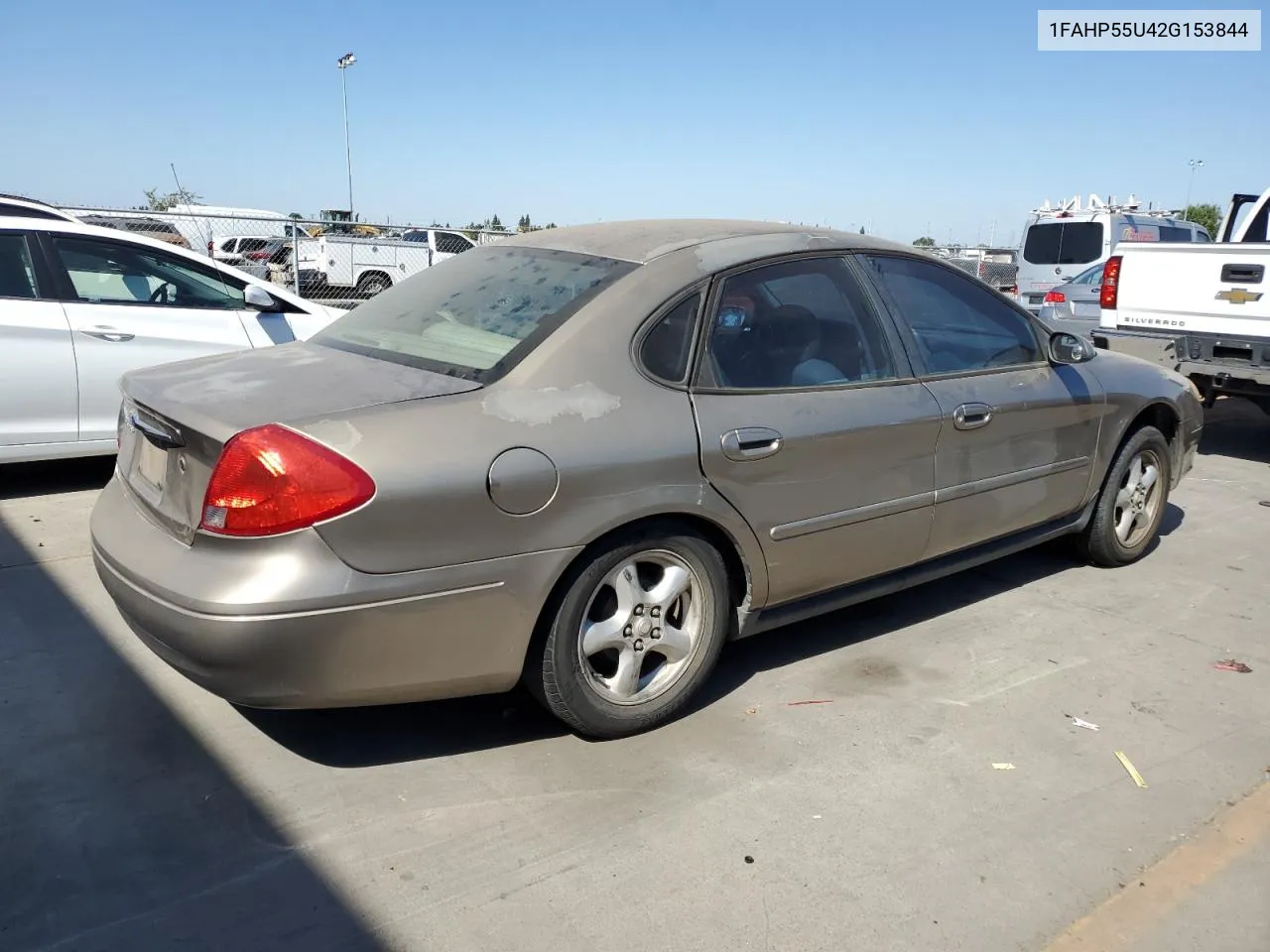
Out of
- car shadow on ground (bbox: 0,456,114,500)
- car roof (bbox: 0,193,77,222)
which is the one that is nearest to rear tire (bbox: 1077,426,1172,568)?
car shadow on ground (bbox: 0,456,114,500)

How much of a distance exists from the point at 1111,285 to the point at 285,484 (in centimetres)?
776

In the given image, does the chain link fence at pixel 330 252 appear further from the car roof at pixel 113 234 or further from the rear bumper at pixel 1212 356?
the car roof at pixel 113 234

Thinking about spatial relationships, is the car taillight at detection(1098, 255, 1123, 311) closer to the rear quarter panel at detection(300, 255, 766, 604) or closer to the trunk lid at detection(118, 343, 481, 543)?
the rear quarter panel at detection(300, 255, 766, 604)

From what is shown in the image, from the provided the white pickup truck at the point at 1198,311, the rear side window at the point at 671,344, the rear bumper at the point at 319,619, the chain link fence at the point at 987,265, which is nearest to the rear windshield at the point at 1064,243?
the chain link fence at the point at 987,265

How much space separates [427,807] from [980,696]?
2005 mm

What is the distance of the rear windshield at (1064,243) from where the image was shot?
51.1 ft

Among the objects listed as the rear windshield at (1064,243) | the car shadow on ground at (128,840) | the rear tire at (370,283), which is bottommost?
the car shadow on ground at (128,840)

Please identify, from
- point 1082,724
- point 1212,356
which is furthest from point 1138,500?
point 1212,356

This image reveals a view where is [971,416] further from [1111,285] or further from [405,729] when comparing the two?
[1111,285]

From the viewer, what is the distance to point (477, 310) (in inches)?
138

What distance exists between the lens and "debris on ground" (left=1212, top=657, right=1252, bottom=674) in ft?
13.3

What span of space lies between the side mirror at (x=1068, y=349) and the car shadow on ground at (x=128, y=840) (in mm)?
3593

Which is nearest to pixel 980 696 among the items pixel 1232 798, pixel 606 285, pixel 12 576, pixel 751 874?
pixel 1232 798

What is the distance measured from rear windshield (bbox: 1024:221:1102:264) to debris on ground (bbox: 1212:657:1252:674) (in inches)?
501
